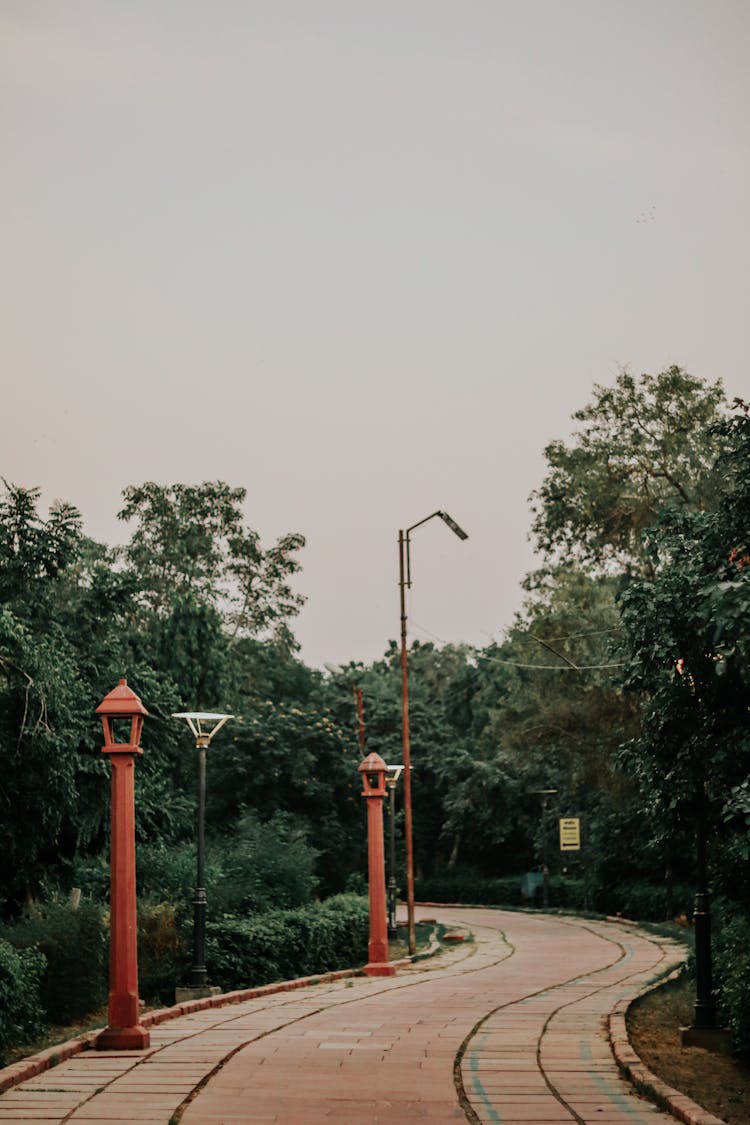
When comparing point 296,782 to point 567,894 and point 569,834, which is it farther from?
point 567,894

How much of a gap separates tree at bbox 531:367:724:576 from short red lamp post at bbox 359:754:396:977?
1066cm

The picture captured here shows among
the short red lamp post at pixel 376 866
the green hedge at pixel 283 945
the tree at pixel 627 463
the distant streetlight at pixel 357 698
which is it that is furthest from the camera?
the distant streetlight at pixel 357 698

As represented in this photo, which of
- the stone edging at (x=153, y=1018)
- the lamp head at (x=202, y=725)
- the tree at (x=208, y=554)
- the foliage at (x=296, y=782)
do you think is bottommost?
the stone edging at (x=153, y=1018)

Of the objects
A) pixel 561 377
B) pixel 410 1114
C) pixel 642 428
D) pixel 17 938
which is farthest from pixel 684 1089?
pixel 642 428

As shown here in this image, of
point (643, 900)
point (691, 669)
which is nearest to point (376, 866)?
point (691, 669)

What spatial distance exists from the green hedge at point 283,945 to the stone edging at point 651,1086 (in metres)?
6.39

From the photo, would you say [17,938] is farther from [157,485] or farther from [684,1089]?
[157,485]

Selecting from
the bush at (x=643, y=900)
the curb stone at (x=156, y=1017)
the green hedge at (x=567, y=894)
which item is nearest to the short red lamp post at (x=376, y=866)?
the curb stone at (x=156, y=1017)

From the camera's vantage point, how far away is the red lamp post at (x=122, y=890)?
10820mm

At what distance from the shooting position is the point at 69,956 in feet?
44.8

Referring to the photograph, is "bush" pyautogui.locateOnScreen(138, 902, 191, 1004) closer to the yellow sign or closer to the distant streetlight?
the distant streetlight

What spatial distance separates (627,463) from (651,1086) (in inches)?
872

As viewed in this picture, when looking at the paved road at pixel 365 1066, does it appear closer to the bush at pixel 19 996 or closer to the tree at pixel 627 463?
the bush at pixel 19 996

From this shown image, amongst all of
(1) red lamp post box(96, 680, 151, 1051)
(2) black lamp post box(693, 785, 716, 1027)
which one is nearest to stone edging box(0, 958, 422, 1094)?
(1) red lamp post box(96, 680, 151, 1051)
